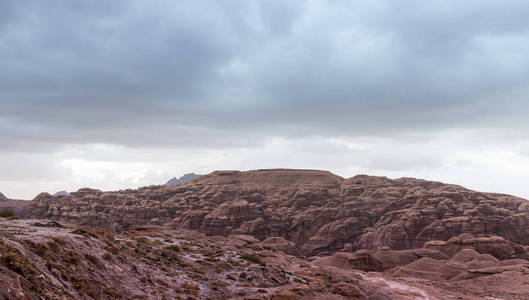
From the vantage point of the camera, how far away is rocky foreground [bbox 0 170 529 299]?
57.7 ft

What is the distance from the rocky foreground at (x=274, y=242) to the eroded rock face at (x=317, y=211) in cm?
32

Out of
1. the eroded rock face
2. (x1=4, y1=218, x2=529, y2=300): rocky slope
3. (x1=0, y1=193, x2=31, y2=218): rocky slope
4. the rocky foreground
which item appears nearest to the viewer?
(x1=4, y1=218, x2=529, y2=300): rocky slope

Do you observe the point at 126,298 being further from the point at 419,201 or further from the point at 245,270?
the point at 419,201

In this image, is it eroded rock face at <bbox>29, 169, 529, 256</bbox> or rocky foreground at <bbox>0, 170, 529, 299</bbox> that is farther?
eroded rock face at <bbox>29, 169, 529, 256</bbox>

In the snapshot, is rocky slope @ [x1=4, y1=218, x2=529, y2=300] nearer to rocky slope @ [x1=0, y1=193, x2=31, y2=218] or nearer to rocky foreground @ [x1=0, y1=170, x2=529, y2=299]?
rocky foreground @ [x1=0, y1=170, x2=529, y2=299]

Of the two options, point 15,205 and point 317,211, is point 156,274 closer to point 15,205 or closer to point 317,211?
point 317,211

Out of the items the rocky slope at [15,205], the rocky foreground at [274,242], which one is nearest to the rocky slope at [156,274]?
the rocky foreground at [274,242]

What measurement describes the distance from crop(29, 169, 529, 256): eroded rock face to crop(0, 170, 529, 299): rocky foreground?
324mm

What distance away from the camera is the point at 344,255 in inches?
2298

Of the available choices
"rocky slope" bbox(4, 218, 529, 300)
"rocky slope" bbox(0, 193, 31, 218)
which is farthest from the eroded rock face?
"rocky slope" bbox(4, 218, 529, 300)

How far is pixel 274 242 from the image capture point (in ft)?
247

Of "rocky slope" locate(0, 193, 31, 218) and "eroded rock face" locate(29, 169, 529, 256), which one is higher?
"eroded rock face" locate(29, 169, 529, 256)

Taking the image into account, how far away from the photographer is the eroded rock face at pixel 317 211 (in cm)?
8516

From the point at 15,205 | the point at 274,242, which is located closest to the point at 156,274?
the point at 274,242
